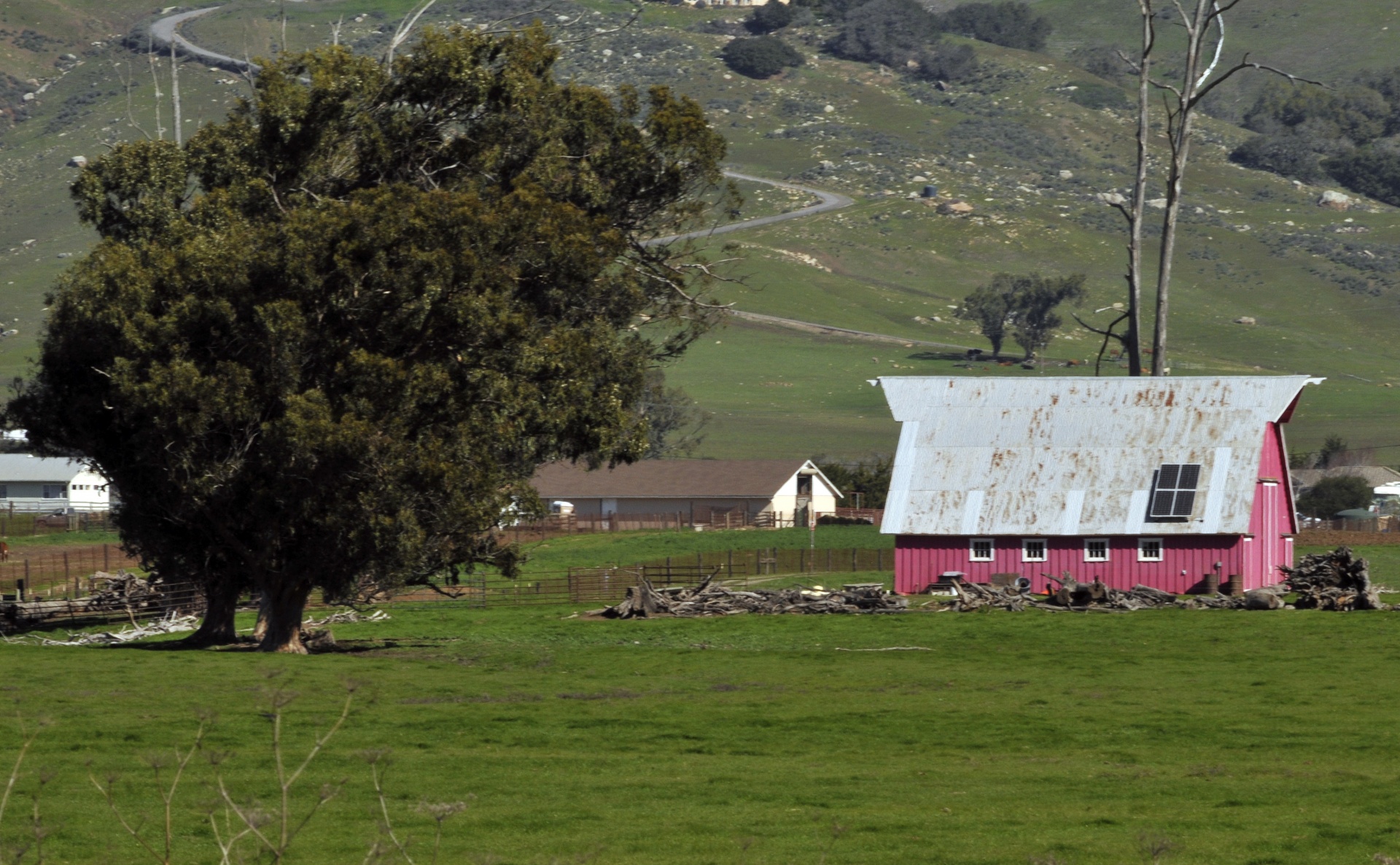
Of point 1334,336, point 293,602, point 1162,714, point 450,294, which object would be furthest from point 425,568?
point 1334,336

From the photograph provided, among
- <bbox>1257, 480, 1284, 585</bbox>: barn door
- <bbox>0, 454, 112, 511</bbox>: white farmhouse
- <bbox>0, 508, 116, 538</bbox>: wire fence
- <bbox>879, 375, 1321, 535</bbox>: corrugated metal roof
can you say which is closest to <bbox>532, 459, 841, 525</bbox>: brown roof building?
<bbox>0, 508, 116, 538</bbox>: wire fence

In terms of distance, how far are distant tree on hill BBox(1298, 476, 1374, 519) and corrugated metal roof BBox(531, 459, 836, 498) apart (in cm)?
2982

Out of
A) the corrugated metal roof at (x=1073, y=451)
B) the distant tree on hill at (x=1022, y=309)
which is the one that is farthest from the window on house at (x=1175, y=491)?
the distant tree on hill at (x=1022, y=309)

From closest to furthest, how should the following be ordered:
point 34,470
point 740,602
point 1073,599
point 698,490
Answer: point 1073,599 → point 740,602 → point 698,490 → point 34,470

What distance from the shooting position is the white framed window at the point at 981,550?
54375mm

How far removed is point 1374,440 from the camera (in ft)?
467

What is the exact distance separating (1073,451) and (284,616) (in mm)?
26325

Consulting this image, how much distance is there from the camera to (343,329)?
3775 cm

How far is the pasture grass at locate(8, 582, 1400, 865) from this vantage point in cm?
1847

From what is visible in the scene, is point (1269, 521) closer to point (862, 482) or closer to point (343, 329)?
point (343, 329)

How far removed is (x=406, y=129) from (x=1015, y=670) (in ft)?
62.7

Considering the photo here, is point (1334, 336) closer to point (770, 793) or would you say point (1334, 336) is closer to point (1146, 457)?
point (1146, 457)

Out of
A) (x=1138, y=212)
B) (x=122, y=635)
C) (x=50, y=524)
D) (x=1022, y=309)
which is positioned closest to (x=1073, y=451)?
(x=1138, y=212)

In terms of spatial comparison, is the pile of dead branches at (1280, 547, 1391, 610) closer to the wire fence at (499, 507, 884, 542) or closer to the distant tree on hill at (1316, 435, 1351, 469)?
the wire fence at (499, 507, 884, 542)
